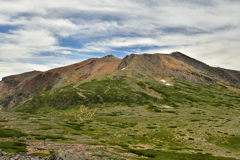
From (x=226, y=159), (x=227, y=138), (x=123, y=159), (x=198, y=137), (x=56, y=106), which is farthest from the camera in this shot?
(x=56, y=106)

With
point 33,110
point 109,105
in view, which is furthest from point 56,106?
point 109,105

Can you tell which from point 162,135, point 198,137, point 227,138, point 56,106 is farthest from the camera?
point 56,106

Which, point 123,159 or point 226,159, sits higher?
point 123,159

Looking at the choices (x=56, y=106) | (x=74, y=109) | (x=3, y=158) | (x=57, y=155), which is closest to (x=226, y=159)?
(x=57, y=155)

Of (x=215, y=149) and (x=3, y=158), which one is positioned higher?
(x=3, y=158)

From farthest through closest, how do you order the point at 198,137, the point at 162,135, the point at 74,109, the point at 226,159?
the point at 74,109, the point at 162,135, the point at 198,137, the point at 226,159

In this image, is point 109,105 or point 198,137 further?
point 109,105

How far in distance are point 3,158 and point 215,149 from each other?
5780 centimetres

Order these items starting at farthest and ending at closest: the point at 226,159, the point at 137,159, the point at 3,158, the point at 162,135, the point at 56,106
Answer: the point at 56,106 → the point at 162,135 → the point at 226,159 → the point at 137,159 → the point at 3,158

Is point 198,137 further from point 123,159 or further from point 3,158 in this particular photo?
point 3,158

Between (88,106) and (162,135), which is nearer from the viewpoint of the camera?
(162,135)

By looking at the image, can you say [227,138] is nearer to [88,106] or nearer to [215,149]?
[215,149]

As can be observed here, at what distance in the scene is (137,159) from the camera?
3656cm

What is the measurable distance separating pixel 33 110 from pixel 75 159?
186662 mm
